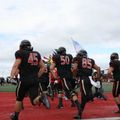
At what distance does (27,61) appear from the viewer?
11.0 meters

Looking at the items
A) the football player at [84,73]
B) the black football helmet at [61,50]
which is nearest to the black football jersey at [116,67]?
the football player at [84,73]

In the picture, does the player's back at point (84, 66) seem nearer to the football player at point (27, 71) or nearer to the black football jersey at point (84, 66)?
the black football jersey at point (84, 66)

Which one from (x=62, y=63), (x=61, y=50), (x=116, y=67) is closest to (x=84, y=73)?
(x=116, y=67)

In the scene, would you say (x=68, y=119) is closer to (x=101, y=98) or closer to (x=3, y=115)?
(x=3, y=115)

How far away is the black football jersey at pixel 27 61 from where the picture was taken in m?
11.0

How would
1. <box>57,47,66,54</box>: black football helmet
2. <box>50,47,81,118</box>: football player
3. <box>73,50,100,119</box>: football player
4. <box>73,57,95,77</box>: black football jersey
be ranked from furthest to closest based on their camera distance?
<box>57,47,66,54</box>: black football helmet < <box>50,47,81,118</box>: football player < <box>73,57,95,77</box>: black football jersey < <box>73,50,100,119</box>: football player

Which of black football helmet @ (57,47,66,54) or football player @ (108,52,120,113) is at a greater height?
black football helmet @ (57,47,66,54)

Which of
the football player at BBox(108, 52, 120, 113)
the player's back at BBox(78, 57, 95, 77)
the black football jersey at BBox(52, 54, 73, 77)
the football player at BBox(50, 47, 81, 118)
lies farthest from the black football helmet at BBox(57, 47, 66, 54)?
the player's back at BBox(78, 57, 95, 77)

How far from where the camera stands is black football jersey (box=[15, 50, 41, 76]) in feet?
36.1

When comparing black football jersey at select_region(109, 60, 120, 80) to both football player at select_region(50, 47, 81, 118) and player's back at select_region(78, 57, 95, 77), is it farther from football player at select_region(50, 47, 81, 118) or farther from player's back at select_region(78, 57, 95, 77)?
football player at select_region(50, 47, 81, 118)

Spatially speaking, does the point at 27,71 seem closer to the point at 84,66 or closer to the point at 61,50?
the point at 84,66

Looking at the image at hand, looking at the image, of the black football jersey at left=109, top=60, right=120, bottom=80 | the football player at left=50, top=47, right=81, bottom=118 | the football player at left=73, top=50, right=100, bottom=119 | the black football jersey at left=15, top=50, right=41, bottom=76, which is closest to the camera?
the black football jersey at left=15, top=50, right=41, bottom=76

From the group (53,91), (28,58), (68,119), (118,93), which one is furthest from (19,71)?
(53,91)

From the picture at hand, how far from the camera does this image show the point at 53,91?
21.8 meters
